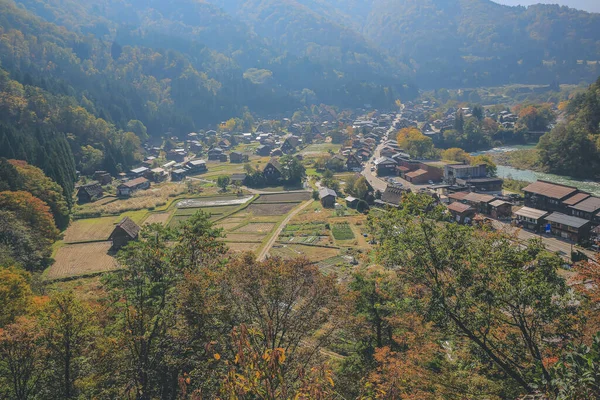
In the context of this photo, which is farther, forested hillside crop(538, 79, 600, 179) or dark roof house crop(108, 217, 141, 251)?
forested hillside crop(538, 79, 600, 179)

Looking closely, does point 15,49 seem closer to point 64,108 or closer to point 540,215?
point 64,108

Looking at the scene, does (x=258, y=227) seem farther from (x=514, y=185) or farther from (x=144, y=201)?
(x=514, y=185)

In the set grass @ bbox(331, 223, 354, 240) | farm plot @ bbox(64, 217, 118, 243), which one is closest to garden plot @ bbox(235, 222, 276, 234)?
grass @ bbox(331, 223, 354, 240)

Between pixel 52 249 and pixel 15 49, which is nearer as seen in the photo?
pixel 52 249

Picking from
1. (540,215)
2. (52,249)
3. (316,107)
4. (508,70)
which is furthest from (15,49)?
(508,70)

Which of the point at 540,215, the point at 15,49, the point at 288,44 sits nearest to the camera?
the point at 540,215

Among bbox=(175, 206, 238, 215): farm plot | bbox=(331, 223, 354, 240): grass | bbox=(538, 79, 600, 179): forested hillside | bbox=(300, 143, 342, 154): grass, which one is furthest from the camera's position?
bbox=(300, 143, 342, 154): grass

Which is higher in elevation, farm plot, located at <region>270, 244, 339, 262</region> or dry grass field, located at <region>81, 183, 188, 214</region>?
farm plot, located at <region>270, 244, 339, 262</region>

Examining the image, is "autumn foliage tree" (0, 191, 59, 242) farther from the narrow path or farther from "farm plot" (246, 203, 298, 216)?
"farm plot" (246, 203, 298, 216)
